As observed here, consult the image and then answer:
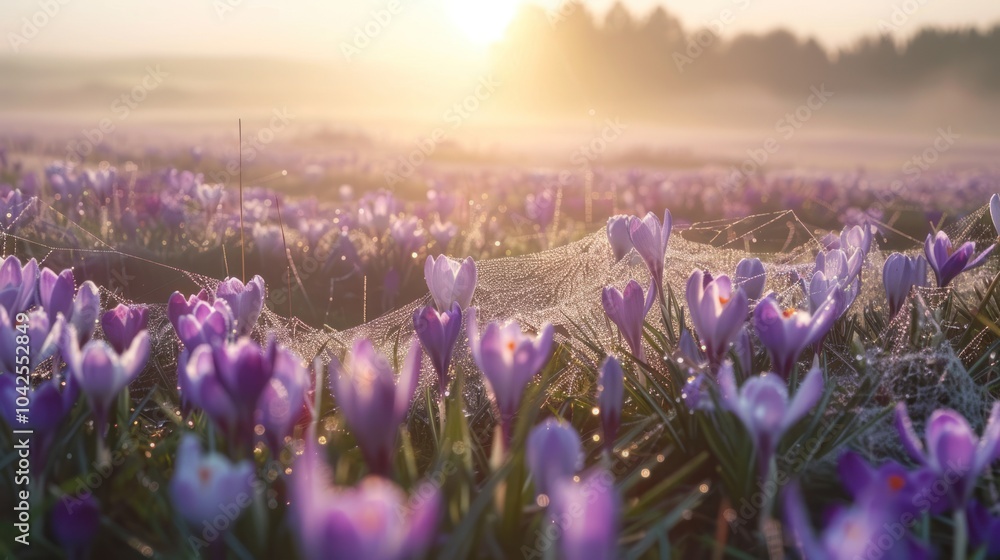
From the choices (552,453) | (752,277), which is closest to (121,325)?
(552,453)

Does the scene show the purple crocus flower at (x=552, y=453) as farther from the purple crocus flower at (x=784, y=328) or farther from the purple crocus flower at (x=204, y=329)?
the purple crocus flower at (x=204, y=329)

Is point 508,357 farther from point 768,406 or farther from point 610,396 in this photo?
point 768,406

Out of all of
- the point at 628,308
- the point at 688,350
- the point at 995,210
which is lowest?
the point at 688,350

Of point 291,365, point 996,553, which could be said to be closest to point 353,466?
point 291,365

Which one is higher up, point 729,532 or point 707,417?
point 707,417

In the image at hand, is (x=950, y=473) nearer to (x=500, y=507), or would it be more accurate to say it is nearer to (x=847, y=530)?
(x=847, y=530)

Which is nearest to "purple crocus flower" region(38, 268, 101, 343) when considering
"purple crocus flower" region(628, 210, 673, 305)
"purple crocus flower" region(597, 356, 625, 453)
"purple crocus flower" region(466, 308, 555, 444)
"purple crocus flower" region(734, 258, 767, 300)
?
"purple crocus flower" region(466, 308, 555, 444)

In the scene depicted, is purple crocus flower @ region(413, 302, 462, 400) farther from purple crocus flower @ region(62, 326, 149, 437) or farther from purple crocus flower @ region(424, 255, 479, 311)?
purple crocus flower @ region(62, 326, 149, 437)
